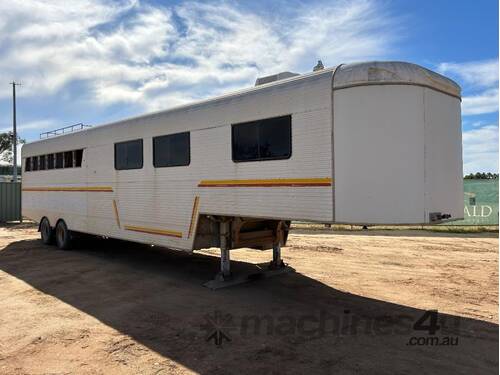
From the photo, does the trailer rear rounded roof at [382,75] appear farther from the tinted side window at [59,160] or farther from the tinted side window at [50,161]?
the tinted side window at [50,161]

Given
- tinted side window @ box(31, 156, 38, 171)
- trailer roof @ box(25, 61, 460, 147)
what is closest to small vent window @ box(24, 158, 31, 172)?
tinted side window @ box(31, 156, 38, 171)

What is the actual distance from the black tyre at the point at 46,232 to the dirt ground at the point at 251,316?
2.17m

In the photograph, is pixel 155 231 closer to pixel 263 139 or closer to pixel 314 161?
pixel 263 139

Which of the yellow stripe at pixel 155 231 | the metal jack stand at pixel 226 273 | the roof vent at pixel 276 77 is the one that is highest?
the roof vent at pixel 276 77

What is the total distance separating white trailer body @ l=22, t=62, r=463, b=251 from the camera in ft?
17.6

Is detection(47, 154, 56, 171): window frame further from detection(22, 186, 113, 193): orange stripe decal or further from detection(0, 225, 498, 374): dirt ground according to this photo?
detection(0, 225, 498, 374): dirt ground

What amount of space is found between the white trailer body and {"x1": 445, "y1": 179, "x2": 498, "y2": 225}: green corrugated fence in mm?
10656

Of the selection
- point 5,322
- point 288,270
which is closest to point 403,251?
point 288,270

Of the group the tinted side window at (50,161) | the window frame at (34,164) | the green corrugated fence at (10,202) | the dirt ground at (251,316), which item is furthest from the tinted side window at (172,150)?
the green corrugated fence at (10,202)

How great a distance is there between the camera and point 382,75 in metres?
5.38

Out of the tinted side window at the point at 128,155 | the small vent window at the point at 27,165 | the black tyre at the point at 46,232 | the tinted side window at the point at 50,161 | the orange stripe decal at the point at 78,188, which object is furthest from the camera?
the small vent window at the point at 27,165

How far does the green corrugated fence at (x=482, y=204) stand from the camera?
52.9 ft

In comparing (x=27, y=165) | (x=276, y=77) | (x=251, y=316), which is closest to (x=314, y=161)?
(x=276, y=77)

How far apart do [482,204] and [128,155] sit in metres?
13.5
